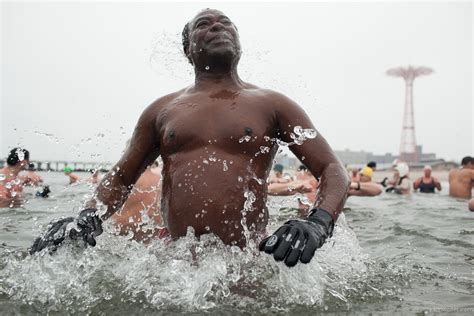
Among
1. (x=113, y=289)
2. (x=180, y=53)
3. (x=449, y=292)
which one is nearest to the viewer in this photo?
(x=113, y=289)

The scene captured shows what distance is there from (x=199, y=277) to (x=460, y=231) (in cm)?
442

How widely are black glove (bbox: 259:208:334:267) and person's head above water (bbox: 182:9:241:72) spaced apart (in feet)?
3.57

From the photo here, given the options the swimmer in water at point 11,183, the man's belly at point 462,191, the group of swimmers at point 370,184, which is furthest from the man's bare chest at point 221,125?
the man's belly at point 462,191

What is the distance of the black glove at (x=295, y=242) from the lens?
6.09 feet

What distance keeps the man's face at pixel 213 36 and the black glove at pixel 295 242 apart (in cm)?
111

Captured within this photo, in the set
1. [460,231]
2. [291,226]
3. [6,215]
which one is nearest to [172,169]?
[291,226]

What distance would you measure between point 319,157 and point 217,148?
0.51 meters

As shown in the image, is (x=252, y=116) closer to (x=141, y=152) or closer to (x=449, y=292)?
(x=141, y=152)

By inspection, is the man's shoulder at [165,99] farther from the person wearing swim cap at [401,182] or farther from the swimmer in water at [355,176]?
the person wearing swim cap at [401,182]

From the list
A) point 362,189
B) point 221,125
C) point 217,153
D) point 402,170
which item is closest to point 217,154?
point 217,153

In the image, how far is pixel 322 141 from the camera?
2469 mm

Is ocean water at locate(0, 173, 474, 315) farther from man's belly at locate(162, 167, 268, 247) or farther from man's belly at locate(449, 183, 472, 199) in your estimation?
man's belly at locate(449, 183, 472, 199)

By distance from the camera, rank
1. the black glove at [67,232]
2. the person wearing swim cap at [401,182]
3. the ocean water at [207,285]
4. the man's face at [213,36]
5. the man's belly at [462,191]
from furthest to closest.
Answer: the person wearing swim cap at [401,182] → the man's belly at [462,191] → the man's face at [213,36] → the black glove at [67,232] → the ocean water at [207,285]

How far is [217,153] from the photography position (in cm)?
242
